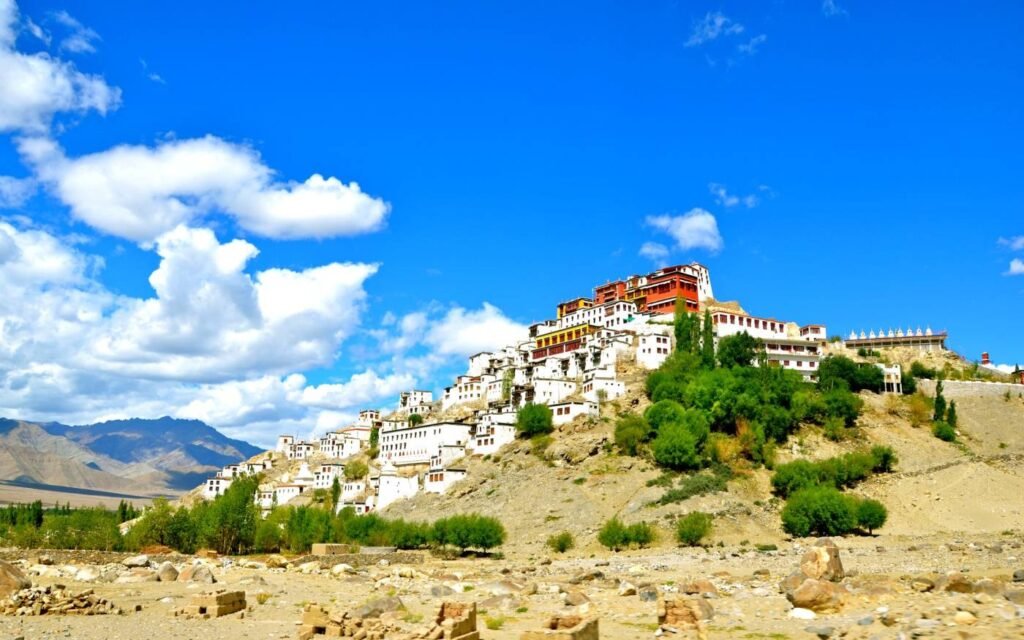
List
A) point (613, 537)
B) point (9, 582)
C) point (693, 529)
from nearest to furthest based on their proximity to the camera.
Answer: point (9, 582)
point (693, 529)
point (613, 537)

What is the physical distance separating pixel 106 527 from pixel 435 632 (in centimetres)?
6203

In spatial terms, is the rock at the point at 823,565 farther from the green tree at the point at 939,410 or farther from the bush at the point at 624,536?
the green tree at the point at 939,410

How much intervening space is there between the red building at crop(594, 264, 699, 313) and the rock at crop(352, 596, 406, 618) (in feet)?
264

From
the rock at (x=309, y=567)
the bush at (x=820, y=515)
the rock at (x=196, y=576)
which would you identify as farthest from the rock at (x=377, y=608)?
the bush at (x=820, y=515)

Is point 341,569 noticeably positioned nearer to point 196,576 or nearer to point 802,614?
point 196,576

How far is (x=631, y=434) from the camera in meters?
80.2

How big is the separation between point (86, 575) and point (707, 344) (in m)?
67.0

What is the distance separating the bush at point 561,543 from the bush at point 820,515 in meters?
16.1

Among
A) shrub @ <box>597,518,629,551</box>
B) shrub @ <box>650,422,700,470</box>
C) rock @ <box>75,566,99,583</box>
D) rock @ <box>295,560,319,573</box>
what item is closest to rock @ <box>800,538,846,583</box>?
rock @ <box>295,560,319,573</box>

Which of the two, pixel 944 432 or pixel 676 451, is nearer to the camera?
pixel 676 451

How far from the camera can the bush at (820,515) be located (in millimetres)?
61594

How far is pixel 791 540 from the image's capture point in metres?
61.6

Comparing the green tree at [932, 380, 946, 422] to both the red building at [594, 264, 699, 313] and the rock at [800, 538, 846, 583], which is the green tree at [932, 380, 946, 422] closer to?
the red building at [594, 264, 699, 313]

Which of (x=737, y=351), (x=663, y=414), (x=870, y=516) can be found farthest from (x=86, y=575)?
(x=737, y=351)
